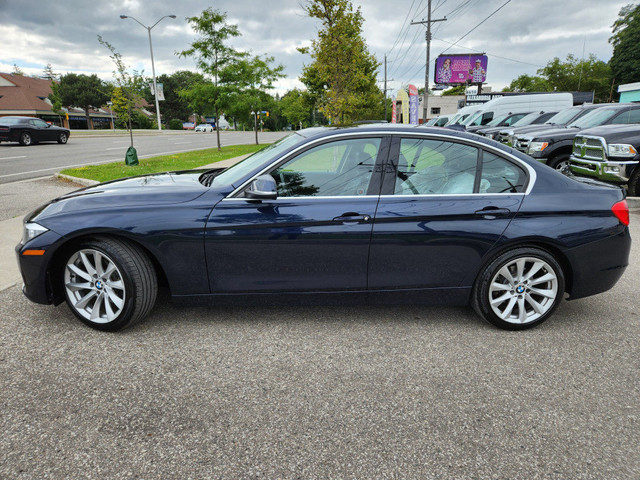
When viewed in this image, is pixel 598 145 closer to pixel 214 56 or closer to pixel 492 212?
pixel 492 212

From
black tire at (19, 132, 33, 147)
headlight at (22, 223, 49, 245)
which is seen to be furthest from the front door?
black tire at (19, 132, 33, 147)

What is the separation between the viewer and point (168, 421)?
2.42m

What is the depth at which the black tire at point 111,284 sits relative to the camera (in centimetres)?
322

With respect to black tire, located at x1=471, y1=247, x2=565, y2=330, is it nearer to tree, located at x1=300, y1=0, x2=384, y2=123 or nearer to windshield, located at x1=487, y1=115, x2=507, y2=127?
tree, located at x1=300, y1=0, x2=384, y2=123

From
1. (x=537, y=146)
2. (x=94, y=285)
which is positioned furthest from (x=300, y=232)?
(x=537, y=146)

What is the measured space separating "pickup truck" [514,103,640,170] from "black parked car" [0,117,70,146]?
23.1 m

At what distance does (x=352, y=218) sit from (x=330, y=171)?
48 centimetres

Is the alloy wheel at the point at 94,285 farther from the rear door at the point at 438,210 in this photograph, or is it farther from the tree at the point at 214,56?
the tree at the point at 214,56

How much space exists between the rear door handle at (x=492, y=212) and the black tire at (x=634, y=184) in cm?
696

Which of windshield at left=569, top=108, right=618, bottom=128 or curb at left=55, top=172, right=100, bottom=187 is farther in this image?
windshield at left=569, top=108, right=618, bottom=128

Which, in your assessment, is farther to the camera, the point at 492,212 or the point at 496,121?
the point at 496,121

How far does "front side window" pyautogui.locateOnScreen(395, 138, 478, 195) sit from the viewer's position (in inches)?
133

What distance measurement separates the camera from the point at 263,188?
3.12 metres

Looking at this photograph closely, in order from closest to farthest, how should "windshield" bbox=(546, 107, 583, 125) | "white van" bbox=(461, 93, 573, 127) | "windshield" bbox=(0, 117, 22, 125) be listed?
1. "windshield" bbox=(546, 107, 583, 125)
2. "windshield" bbox=(0, 117, 22, 125)
3. "white van" bbox=(461, 93, 573, 127)
